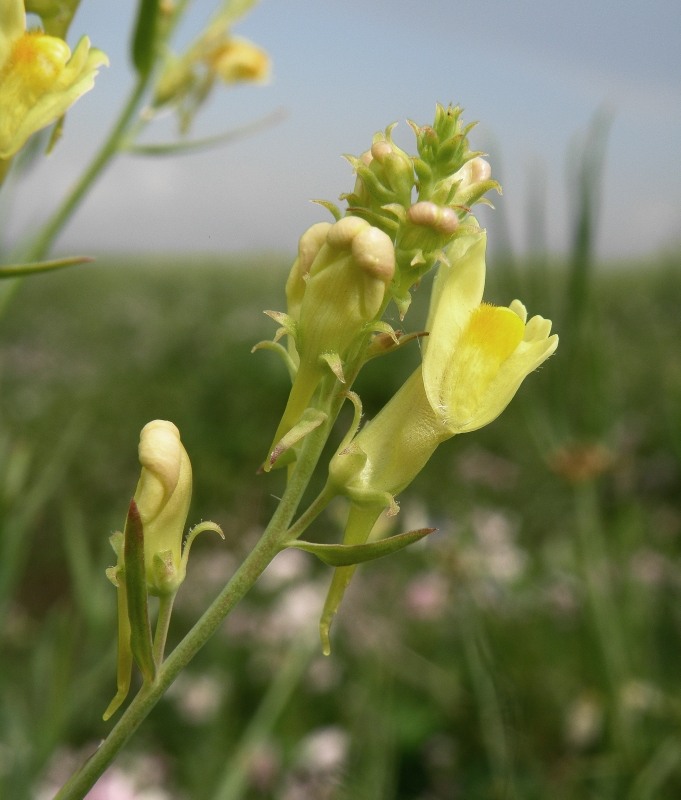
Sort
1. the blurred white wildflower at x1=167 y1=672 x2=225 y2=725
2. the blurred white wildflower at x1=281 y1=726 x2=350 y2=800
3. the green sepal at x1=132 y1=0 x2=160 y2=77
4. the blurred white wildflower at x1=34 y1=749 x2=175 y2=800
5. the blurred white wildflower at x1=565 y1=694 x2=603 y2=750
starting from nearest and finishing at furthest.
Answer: the green sepal at x1=132 y1=0 x2=160 y2=77
the blurred white wildflower at x1=34 y1=749 x2=175 y2=800
the blurred white wildflower at x1=281 y1=726 x2=350 y2=800
the blurred white wildflower at x1=565 y1=694 x2=603 y2=750
the blurred white wildflower at x1=167 y1=672 x2=225 y2=725

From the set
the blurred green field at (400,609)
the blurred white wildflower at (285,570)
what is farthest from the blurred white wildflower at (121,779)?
the blurred white wildflower at (285,570)

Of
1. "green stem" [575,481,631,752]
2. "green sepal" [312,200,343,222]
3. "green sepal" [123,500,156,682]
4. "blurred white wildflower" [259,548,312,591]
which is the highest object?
"green sepal" [312,200,343,222]

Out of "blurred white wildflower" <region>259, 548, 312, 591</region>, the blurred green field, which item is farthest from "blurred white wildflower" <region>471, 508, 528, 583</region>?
"blurred white wildflower" <region>259, 548, 312, 591</region>

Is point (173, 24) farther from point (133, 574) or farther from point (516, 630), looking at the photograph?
point (516, 630)

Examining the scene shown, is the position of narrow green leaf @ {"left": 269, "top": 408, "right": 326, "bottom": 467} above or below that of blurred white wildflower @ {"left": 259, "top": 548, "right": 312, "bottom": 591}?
above

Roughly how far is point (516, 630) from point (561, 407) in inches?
39.1

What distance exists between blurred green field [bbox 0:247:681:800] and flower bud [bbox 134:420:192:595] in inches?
18.3

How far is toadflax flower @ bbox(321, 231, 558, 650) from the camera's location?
0.47 m

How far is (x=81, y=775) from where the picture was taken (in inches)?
15.6

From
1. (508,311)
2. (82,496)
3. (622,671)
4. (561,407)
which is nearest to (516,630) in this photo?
(622,671)

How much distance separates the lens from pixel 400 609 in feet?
7.39

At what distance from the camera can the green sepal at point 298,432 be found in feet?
1.40

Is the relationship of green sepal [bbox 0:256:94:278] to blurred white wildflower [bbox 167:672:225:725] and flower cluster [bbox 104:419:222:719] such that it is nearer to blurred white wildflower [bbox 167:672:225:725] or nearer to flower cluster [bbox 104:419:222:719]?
flower cluster [bbox 104:419:222:719]

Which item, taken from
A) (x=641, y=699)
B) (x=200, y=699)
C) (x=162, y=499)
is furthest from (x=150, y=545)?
(x=200, y=699)
